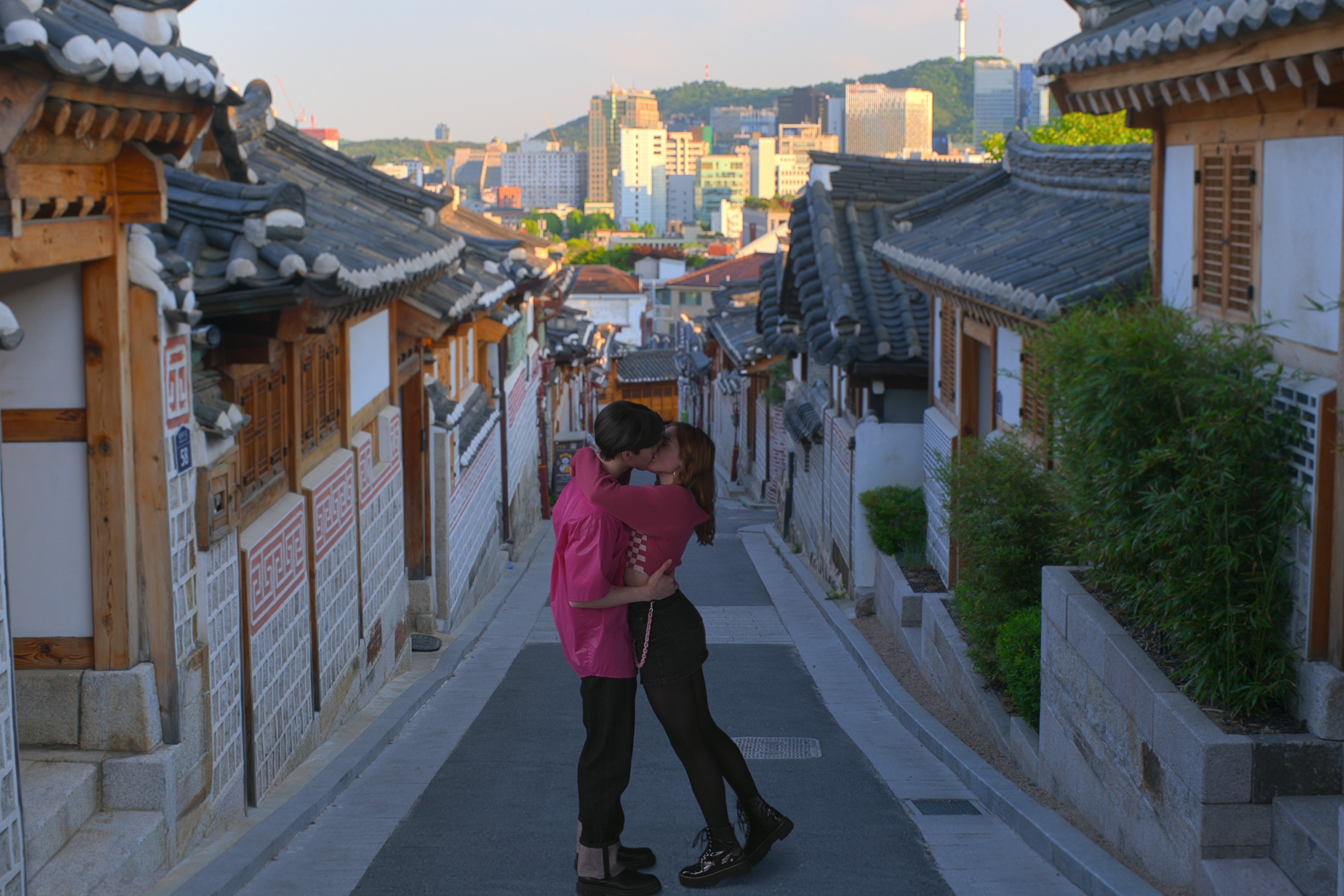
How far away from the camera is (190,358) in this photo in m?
6.79

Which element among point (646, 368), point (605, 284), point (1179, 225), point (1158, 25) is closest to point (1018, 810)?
point (1179, 225)

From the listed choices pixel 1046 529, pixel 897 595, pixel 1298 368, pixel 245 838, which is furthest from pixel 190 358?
pixel 897 595

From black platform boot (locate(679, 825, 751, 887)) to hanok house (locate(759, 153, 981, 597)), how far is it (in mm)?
10889

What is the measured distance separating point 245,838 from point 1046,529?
598 centimetres

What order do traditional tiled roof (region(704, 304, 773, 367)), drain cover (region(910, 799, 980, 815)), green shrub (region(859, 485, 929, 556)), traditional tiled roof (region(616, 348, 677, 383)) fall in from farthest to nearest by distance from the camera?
traditional tiled roof (region(616, 348, 677, 383)) → traditional tiled roof (region(704, 304, 773, 367)) → green shrub (region(859, 485, 929, 556)) → drain cover (region(910, 799, 980, 815))

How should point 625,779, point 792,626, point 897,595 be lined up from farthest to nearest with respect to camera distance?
1. point 792,626
2. point 897,595
3. point 625,779

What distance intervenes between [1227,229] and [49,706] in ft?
21.2

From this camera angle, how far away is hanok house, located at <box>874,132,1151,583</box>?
9.09 meters

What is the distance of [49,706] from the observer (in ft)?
20.2

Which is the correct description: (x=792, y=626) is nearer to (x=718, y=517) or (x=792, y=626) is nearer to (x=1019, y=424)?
(x=1019, y=424)

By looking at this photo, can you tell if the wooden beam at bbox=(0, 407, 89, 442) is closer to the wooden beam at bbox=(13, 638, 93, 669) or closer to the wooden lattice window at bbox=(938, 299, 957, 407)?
the wooden beam at bbox=(13, 638, 93, 669)

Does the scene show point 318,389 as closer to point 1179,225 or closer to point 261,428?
point 261,428

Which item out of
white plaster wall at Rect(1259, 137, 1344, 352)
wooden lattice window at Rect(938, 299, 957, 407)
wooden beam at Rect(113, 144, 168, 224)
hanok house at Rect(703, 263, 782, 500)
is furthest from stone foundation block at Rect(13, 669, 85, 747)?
hanok house at Rect(703, 263, 782, 500)

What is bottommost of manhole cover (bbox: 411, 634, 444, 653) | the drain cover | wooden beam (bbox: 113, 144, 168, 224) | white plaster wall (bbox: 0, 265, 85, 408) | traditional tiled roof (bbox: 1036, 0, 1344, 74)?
manhole cover (bbox: 411, 634, 444, 653)
